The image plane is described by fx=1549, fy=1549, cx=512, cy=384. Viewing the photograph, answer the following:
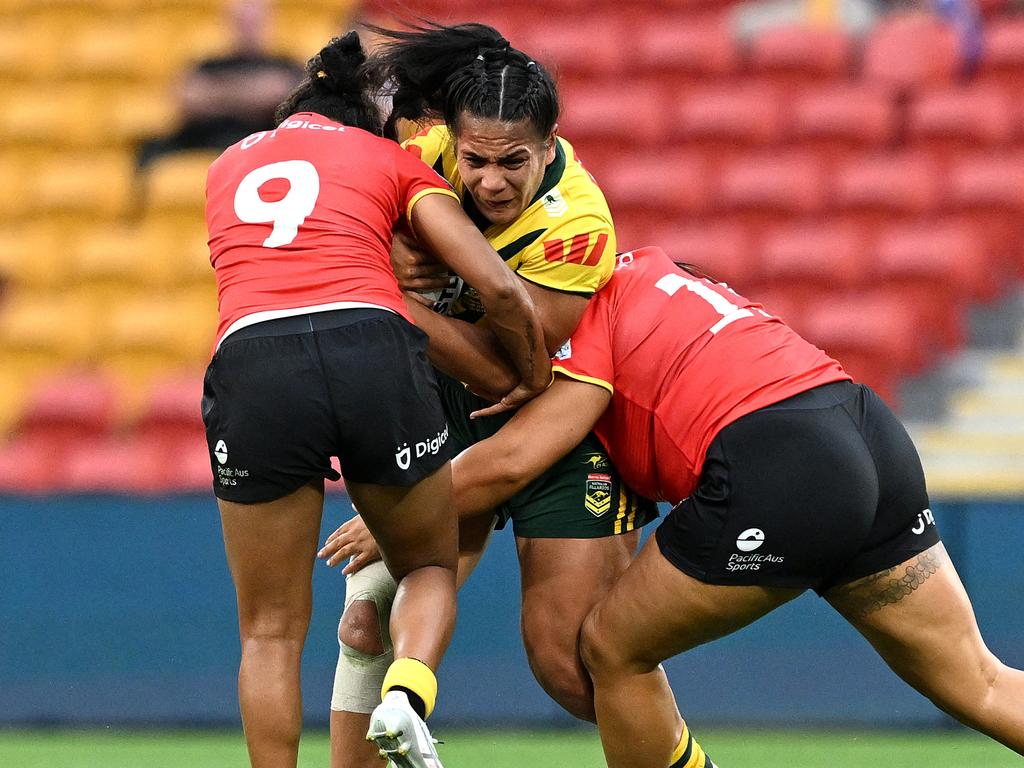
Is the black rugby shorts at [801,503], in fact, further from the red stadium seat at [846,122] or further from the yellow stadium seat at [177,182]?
the yellow stadium seat at [177,182]

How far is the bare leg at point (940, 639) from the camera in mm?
3531

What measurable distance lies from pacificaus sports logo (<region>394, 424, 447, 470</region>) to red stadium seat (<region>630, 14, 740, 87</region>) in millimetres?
5622

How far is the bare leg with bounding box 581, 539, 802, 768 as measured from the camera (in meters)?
3.52

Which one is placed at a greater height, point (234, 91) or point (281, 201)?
point (281, 201)

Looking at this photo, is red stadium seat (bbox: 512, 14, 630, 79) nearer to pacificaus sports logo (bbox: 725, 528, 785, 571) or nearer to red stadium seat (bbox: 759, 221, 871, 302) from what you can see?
red stadium seat (bbox: 759, 221, 871, 302)

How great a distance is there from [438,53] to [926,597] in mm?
1723

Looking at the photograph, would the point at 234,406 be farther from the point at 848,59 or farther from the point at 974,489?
the point at 848,59

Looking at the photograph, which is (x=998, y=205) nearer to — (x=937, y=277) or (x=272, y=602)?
(x=937, y=277)

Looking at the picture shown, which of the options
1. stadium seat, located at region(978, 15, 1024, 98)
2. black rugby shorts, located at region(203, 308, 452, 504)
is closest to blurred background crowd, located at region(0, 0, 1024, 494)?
stadium seat, located at region(978, 15, 1024, 98)

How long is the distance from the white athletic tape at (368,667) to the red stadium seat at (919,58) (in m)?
5.46

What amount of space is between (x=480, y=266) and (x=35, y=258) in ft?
18.8

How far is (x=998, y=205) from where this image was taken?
8008mm

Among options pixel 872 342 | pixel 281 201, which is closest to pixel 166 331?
pixel 872 342

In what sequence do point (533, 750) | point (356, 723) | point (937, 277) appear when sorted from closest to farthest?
point (356, 723) < point (533, 750) < point (937, 277)
